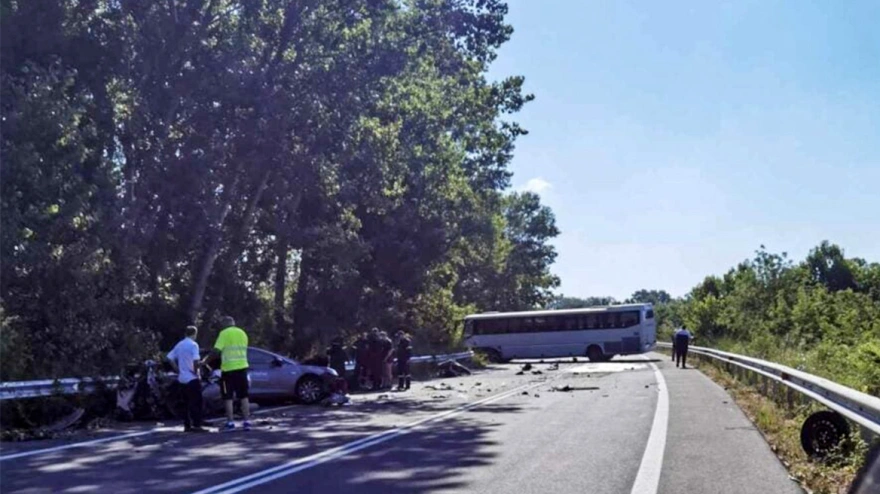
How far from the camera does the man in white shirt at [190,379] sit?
A: 16406 millimetres

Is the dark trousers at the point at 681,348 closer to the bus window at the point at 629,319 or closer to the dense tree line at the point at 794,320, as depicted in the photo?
the dense tree line at the point at 794,320

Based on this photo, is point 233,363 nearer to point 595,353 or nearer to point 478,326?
point 595,353

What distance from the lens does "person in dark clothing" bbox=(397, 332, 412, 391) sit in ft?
→ 98.9

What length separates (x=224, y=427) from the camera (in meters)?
16.8

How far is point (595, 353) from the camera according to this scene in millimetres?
57844

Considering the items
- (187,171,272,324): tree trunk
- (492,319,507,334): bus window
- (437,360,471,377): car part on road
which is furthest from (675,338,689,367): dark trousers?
(492,319,507,334): bus window

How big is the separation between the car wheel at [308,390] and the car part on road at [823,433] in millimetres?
13317

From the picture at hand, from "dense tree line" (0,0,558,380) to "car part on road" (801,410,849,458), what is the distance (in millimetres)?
12899

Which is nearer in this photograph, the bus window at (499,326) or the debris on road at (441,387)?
the debris on road at (441,387)

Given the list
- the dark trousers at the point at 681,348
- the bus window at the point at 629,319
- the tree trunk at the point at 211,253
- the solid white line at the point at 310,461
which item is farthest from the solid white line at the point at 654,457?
the bus window at the point at 629,319

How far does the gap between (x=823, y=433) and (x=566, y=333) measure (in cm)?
4700

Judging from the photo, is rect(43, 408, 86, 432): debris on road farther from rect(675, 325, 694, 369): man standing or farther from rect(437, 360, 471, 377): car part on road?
rect(675, 325, 694, 369): man standing

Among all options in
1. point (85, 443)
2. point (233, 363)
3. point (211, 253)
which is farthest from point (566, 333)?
point (85, 443)

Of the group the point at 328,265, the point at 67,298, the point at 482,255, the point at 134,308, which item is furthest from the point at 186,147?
the point at 482,255
